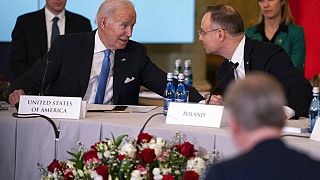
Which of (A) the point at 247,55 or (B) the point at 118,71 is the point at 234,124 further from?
(B) the point at 118,71

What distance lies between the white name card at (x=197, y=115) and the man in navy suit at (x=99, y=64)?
0.91m

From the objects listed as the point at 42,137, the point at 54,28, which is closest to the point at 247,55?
the point at 42,137

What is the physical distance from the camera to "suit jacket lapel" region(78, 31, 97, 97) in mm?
4570

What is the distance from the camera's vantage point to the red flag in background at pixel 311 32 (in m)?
7.00

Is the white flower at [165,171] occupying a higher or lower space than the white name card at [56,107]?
lower

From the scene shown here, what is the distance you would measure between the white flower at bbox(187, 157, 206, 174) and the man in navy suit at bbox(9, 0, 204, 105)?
1.48 metres

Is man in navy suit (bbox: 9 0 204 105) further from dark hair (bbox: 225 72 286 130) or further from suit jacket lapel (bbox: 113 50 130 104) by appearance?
dark hair (bbox: 225 72 286 130)

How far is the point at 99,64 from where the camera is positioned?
4.65 metres

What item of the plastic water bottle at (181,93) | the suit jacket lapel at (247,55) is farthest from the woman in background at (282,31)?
the plastic water bottle at (181,93)

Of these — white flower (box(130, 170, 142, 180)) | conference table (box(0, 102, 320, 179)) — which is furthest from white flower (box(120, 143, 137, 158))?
conference table (box(0, 102, 320, 179))

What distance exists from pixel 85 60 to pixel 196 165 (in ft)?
5.28

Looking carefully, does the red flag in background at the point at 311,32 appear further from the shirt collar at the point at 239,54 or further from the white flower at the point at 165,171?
the white flower at the point at 165,171

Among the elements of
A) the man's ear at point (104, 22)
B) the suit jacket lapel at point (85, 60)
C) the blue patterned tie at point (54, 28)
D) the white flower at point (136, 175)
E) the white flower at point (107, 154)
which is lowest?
the white flower at point (136, 175)

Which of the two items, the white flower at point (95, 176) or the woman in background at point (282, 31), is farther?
the woman in background at point (282, 31)
